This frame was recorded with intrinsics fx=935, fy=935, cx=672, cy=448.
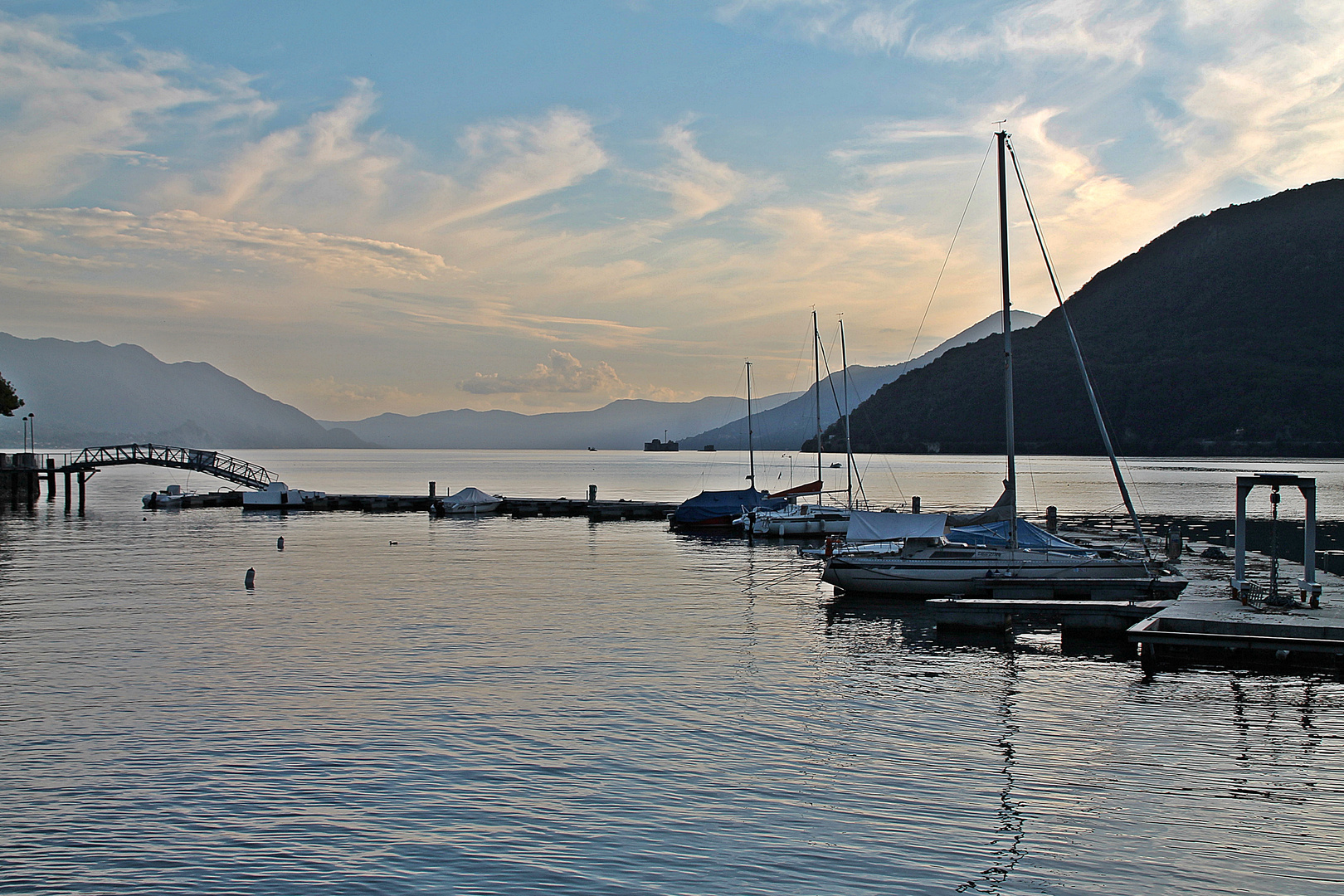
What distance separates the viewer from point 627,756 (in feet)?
49.2

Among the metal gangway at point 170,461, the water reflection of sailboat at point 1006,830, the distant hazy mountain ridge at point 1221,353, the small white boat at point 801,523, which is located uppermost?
the distant hazy mountain ridge at point 1221,353

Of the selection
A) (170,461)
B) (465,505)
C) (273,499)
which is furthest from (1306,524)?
(170,461)

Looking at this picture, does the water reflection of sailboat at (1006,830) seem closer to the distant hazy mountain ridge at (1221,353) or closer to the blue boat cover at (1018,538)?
the blue boat cover at (1018,538)

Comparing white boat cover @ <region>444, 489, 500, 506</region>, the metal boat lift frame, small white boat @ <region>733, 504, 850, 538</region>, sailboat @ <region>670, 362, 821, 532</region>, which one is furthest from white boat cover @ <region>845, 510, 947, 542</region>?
white boat cover @ <region>444, 489, 500, 506</region>

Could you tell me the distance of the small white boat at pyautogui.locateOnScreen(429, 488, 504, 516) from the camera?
73.5 metres

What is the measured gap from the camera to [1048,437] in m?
187

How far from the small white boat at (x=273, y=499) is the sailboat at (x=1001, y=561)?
59.5 m

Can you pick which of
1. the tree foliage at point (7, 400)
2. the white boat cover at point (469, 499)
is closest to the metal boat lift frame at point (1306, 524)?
the white boat cover at point (469, 499)

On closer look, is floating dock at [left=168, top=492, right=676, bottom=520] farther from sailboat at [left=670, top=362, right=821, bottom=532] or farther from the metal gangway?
sailboat at [left=670, top=362, right=821, bottom=532]

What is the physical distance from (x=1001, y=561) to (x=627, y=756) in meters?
19.8

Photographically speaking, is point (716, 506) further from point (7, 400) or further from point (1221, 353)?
point (1221, 353)

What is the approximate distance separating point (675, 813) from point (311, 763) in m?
6.05

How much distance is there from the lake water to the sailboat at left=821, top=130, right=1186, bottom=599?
5.75 feet

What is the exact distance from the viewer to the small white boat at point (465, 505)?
2894 inches
